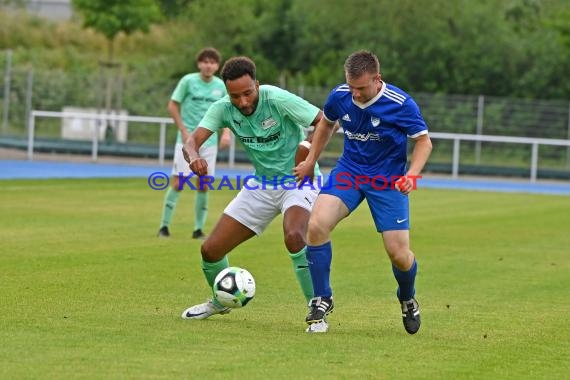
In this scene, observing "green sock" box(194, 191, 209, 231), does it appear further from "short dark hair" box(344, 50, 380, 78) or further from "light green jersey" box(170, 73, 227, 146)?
"short dark hair" box(344, 50, 380, 78)

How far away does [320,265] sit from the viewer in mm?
8969

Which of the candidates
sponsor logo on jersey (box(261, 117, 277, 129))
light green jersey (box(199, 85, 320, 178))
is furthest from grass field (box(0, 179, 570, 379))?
sponsor logo on jersey (box(261, 117, 277, 129))

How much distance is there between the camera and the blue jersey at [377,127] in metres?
8.85

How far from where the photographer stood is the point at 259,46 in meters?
46.3

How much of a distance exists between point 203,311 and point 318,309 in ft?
3.15

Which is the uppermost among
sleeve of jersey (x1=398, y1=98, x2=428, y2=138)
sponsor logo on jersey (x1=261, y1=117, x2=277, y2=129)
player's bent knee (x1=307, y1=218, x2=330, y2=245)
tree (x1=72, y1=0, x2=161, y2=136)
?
tree (x1=72, y1=0, x2=161, y2=136)

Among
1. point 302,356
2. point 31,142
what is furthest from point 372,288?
point 31,142

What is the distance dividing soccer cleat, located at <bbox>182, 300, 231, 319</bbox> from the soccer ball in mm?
152

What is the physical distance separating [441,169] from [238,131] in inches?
1040

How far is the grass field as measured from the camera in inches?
299

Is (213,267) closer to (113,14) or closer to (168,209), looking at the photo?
(168,209)

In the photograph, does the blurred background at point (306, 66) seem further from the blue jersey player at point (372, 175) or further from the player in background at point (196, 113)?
the blue jersey player at point (372, 175)

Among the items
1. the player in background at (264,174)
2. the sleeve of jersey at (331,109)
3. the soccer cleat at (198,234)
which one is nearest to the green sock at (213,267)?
the player in background at (264,174)

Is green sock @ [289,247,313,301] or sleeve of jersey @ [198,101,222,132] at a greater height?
sleeve of jersey @ [198,101,222,132]
